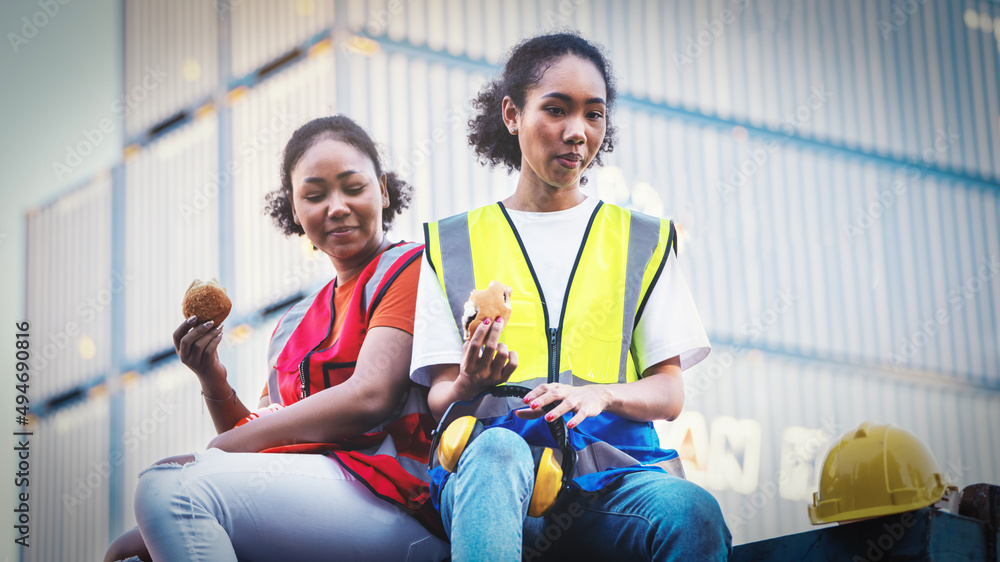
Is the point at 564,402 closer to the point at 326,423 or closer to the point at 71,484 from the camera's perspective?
the point at 326,423

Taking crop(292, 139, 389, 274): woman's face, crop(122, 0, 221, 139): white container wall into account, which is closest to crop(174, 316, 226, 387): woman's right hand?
crop(292, 139, 389, 274): woman's face

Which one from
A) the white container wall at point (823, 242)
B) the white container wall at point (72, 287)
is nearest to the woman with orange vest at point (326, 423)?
the white container wall at point (823, 242)

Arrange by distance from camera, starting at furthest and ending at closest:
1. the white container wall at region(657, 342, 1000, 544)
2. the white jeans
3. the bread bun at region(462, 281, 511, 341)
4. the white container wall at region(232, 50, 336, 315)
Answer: the white container wall at region(657, 342, 1000, 544) < the white container wall at region(232, 50, 336, 315) < the bread bun at region(462, 281, 511, 341) < the white jeans

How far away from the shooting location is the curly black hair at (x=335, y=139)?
276cm

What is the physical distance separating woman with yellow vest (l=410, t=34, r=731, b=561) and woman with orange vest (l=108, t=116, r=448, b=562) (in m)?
0.12

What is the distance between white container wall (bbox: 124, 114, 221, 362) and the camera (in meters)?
10.1

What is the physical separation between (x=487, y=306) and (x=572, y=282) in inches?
11.5

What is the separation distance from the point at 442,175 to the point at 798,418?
720cm

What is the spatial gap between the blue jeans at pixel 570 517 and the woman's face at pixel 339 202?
967 mm

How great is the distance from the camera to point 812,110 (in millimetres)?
14094

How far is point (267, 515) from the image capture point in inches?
Result: 78.2

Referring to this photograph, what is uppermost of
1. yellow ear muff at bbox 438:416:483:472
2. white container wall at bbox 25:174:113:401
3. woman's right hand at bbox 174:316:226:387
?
white container wall at bbox 25:174:113:401

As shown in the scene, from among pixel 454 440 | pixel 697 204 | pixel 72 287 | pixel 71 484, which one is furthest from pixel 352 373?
pixel 71 484

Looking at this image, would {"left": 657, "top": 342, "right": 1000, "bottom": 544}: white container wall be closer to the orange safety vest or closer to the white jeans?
the orange safety vest
